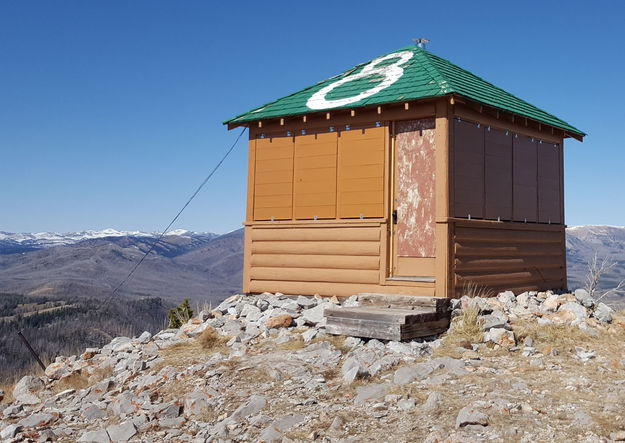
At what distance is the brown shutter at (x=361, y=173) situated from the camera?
12.1 m

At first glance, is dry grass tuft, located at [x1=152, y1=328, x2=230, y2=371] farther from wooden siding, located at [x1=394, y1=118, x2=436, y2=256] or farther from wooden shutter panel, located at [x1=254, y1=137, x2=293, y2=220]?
wooden siding, located at [x1=394, y1=118, x2=436, y2=256]

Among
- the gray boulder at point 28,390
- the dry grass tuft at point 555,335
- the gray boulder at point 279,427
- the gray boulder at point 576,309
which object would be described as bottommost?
the gray boulder at point 28,390

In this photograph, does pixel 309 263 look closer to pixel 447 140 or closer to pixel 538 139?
pixel 447 140

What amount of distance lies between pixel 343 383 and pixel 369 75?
26.8 feet

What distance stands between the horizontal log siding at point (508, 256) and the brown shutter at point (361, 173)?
5.82 ft

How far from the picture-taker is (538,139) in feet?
45.5

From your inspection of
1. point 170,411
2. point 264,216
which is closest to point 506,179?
point 264,216

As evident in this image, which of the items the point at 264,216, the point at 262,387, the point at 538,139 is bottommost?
the point at 262,387

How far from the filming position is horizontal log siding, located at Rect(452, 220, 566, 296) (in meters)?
11.5

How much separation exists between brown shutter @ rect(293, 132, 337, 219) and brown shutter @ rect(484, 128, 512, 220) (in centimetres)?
320

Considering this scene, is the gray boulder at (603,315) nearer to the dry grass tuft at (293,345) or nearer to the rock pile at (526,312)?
the rock pile at (526,312)

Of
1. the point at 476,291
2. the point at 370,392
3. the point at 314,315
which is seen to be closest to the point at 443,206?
the point at 476,291

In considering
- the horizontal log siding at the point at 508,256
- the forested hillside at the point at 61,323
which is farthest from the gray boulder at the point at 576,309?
the forested hillside at the point at 61,323

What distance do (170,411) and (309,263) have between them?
18.5 feet
